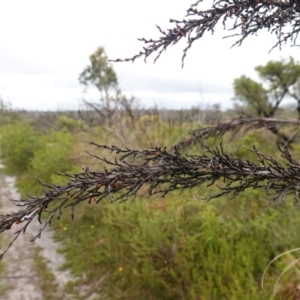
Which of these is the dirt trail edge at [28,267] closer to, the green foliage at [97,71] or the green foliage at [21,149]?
the green foliage at [21,149]

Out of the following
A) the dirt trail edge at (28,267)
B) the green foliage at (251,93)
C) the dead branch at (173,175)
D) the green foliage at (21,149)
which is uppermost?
the green foliage at (251,93)

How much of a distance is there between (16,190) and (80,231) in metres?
5.10

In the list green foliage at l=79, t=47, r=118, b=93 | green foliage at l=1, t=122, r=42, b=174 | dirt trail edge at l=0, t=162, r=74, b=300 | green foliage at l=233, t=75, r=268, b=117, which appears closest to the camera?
dirt trail edge at l=0, t=162, r=74, b=300

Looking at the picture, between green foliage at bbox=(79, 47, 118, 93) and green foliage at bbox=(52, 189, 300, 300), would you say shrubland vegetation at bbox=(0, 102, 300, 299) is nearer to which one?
green foliage at bbox=(52, 189, 300, 300)

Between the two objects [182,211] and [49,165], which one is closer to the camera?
[182,211]

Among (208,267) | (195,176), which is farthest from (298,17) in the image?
(208,267)

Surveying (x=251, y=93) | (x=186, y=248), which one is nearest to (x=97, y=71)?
(x=251, y=93)

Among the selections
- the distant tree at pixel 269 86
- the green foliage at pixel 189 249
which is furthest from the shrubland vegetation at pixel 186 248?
the distant tree at pixel 269 86

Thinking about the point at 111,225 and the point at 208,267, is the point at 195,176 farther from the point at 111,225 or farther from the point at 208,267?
the point at 111,225

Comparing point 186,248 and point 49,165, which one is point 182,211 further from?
point 49,165

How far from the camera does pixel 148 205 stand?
5.46 meters

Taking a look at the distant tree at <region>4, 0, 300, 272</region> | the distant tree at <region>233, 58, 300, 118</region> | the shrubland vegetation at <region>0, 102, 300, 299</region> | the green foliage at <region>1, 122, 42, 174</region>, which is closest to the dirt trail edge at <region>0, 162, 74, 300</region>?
the shrubland vegetation at <region>0, 102, 300, 299</region>

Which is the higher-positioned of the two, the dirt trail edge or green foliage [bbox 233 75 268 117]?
green foliage [bbox 233 75 268 117]

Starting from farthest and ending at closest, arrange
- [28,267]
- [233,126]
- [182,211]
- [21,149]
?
[21,149], [28,267], [182,211], [233,126]
